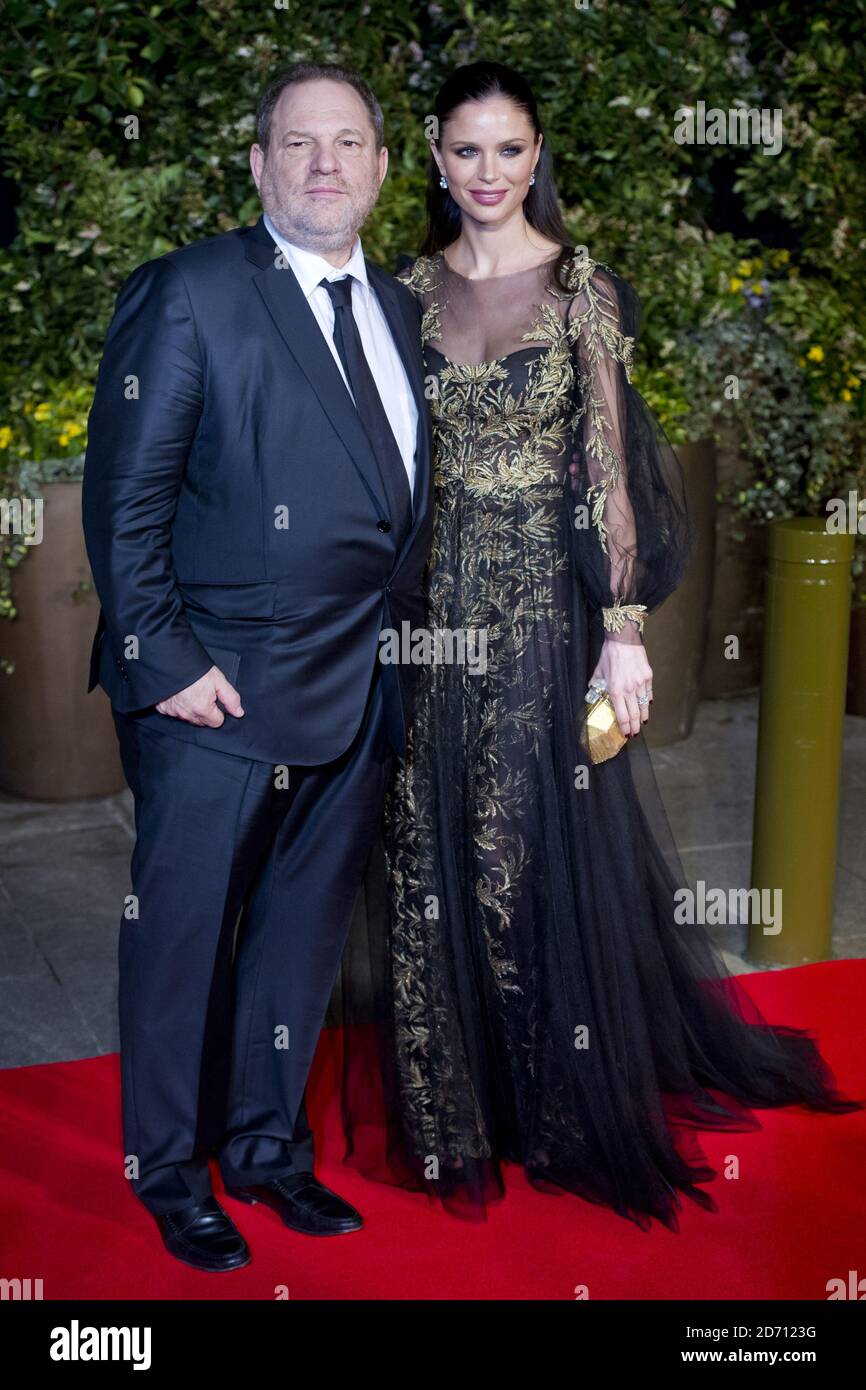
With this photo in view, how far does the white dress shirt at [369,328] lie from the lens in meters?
2.77

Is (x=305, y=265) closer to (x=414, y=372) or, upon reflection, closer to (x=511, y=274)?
(x=414, y=372)

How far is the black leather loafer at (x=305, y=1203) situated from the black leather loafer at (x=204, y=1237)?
4.3 inches

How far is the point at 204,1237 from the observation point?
9.48 feet

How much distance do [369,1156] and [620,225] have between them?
3637mm

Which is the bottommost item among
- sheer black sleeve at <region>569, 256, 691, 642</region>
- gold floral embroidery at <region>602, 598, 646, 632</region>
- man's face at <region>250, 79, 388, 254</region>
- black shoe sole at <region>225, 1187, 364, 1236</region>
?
black shoe sole at <region>225, 1187, 364, 1236</region>

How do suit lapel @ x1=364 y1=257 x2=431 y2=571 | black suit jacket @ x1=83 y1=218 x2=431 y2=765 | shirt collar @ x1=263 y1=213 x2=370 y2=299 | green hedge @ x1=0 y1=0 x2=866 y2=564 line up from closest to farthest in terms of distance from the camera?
black suit jacket @ x1=83 y1=218 x2=431 y2=765
shirt collar @ x1=263 y1=213 x2=370 y2=299
suit lapel @ x1=364 y1=257 x2=431 y2=571
green hedge @ x1=0 y1=0 x2=866 y2=564

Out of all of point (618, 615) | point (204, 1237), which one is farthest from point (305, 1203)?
point (618, 615)

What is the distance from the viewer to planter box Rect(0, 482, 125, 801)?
16.2ft

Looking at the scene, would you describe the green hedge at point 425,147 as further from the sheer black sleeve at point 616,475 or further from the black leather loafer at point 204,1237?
the black leather loafer at point 204,1237

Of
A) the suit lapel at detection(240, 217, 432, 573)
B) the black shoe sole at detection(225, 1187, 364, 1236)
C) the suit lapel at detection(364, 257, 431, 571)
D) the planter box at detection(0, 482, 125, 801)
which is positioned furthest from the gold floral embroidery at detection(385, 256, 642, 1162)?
the planter box at detection(0, 482, 125, 801)

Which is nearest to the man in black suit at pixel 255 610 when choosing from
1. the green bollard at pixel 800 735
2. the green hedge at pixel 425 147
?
the green bollard at pixel 800 735

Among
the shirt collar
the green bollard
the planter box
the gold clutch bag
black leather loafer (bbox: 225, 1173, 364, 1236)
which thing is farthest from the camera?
A: the planter box

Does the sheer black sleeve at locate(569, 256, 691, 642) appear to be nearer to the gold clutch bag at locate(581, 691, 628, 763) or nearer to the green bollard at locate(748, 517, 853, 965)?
the gold clutch bag at locate(581, 691, 628, 763)

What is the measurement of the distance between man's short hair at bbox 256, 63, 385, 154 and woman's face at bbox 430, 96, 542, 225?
25 centimetres
